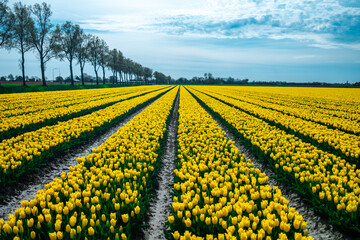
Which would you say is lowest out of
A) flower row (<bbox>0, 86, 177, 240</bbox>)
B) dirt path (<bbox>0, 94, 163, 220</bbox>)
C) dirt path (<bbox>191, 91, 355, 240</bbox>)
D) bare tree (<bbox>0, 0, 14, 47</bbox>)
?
dirt path (<bbox>191, 91, 355, 240</bbox>)

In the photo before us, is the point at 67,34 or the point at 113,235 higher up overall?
the point at 67,34

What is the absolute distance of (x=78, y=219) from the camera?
3.37 m

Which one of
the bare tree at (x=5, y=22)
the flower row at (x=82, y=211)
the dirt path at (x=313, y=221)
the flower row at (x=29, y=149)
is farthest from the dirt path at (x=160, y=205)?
the bare tree at (x=5, y=22)

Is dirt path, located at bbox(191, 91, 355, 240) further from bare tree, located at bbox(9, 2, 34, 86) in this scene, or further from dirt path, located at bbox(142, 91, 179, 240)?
bare tree, located at bbox(9, 2, 34, 86)

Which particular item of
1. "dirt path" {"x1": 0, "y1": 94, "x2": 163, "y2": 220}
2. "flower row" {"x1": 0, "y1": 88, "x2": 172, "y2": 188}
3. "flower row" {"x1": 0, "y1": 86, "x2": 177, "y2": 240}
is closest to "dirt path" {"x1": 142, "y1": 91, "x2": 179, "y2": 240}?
"flower row" {"x1": 0, "y1": 86, "x2": 177, "y2": 240}

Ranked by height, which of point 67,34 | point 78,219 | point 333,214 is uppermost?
point 67,34

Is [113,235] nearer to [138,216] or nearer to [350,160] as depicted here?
[138,216]

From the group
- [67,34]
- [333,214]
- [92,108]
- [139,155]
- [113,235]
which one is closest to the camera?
[113,235]

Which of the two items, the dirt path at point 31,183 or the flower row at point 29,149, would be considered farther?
the flower row at point 29,149

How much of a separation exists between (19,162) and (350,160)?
373 inches

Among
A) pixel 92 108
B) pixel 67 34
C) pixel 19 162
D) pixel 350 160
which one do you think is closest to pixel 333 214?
pixel 350 160

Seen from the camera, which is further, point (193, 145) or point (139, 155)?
point (193, 145)

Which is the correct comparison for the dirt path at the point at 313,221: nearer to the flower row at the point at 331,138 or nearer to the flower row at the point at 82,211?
the flower row at the point at 331,138

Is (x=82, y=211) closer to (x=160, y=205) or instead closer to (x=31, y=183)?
(x=160, y=205)
